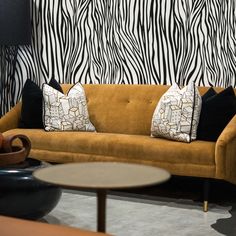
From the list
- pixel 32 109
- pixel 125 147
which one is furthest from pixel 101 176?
pixel 32 109

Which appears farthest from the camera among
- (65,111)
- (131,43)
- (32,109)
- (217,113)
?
(131,43)

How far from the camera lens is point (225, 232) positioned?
3.07 meters

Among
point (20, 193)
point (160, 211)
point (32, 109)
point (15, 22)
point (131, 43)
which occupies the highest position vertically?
point (15, 22)

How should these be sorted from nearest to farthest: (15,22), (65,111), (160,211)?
(160,211) < (65,111) < (15,22)

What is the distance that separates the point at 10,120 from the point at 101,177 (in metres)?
3.02

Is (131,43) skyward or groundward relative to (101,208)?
skyward

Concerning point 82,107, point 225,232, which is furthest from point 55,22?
point 225,232

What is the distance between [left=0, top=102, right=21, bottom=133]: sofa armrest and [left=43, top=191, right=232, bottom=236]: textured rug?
3.45 feet

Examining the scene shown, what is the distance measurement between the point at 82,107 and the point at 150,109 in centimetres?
65

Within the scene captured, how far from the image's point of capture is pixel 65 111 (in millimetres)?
4418

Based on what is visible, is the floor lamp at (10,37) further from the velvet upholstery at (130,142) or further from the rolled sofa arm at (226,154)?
the rolled sofa arm at (226,154)

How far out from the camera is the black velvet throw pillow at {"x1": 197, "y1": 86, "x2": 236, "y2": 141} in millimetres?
3763

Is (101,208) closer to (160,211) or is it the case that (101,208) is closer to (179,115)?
(160,211)

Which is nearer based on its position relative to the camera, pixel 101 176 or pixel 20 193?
pixel 101 176
